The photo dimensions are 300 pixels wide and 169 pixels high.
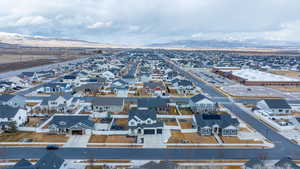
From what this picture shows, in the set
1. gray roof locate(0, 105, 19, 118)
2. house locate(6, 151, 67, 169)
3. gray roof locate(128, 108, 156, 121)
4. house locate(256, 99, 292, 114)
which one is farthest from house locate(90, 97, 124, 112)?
house locate(256, 99, 292, 114)

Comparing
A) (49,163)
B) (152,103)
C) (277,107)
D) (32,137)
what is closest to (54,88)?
(32,137)

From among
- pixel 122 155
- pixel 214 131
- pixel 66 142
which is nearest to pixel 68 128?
pixel 66 142

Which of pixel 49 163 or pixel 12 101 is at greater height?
pixel 12 101

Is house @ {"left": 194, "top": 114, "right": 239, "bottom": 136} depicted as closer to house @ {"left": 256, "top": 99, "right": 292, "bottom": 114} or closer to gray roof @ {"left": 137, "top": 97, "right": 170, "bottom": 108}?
gray roof @ {"left": 137, "top": 97, "right": 170, "bottom": 108}

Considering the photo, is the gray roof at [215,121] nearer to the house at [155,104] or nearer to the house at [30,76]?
the house at [155,104]

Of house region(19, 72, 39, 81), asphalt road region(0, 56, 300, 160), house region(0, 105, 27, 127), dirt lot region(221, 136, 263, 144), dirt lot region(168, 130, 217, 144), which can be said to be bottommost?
asphalt road region(0, 56, 300, 160)

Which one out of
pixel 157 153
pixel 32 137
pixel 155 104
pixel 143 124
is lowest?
Result: pixel 157 153

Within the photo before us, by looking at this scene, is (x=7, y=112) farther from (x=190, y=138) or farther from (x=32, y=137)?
(x=190, y=138)
